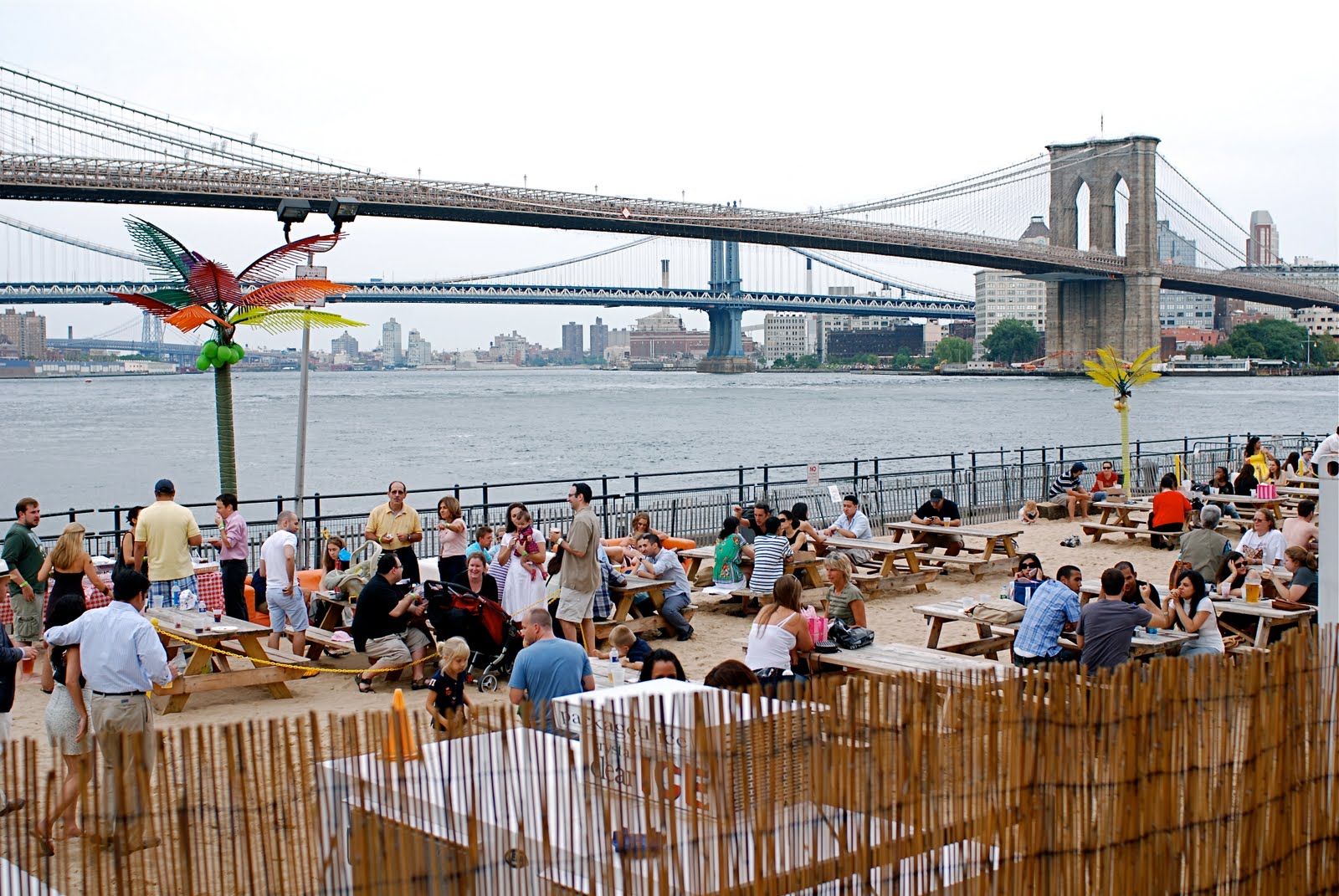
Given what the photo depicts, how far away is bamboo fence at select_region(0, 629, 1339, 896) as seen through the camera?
3928 millimetres

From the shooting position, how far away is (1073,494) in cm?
1977

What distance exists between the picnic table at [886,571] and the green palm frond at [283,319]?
A: 5.23 m

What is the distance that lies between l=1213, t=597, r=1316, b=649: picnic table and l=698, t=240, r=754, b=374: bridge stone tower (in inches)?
2928

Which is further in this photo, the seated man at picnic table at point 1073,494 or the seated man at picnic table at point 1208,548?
the seated man at picnic table at point 1073,494

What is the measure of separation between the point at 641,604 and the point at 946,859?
7309 millimetres

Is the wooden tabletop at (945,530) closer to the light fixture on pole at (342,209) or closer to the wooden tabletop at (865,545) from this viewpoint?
the wooden tabletop at (865,545)

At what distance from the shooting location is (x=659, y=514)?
62.8 feet

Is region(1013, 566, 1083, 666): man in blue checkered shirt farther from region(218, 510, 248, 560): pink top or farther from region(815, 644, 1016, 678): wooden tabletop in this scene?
region(218, 510, 248, 560): pink top

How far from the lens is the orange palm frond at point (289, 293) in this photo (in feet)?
42.8

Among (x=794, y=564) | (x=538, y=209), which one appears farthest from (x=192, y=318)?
(x=538, y=209)

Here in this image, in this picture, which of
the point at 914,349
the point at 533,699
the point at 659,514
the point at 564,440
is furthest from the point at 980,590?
the point at 914,349

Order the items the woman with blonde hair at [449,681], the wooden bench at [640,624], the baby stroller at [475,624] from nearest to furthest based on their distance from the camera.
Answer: the woman with blonde hair at [449,681], the baby stroller at [475,624], the wooden bench at [640,624]

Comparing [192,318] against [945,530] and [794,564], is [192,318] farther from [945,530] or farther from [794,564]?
[945,530]

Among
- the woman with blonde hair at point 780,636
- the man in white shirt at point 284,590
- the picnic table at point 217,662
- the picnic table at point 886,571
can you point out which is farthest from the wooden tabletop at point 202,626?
the picnic table at point 886,571
